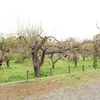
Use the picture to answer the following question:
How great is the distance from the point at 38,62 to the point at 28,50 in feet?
5.46

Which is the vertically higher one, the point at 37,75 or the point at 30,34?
the point at 30,34

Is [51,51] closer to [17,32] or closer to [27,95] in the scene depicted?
[17,32]

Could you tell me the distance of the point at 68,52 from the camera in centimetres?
991

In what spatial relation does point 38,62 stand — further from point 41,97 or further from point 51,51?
point 41,97

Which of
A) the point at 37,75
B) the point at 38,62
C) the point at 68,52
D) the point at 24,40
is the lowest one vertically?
the point at 37,75

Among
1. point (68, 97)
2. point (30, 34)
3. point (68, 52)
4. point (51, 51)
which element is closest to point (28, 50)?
point (30, 34)

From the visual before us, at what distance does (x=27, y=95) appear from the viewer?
5.23 meters

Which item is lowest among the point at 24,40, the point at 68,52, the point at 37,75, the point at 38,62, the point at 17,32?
the point at 37,75

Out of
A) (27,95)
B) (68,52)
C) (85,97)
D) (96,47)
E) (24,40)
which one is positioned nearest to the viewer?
(85,97)

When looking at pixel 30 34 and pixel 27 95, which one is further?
pixel 30 34

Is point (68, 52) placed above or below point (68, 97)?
above

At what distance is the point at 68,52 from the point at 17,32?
4913 millimetres

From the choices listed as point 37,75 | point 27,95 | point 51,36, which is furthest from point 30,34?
point 27,95

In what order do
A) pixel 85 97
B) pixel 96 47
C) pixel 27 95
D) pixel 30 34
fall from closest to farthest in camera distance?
1. pixel 85 97
2. pixel 27 95
3. pixel 30 34
4. pixel 96 47
